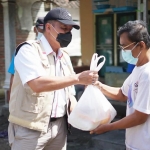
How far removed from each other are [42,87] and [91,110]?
44 cm

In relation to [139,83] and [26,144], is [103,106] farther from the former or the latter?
[26,144]

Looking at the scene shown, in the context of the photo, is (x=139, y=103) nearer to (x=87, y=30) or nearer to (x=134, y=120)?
(x=134, y=120)

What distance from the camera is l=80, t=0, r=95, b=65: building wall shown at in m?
7.84

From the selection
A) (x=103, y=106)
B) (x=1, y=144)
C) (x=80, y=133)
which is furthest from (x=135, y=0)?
(x=103, y=106)

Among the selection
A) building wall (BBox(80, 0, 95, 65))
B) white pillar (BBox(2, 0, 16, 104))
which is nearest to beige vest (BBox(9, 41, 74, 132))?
white pillar (BBox(2, 0, 16, 104))

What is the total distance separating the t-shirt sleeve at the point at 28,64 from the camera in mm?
2491

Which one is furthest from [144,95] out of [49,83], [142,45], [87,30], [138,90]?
[87,30]

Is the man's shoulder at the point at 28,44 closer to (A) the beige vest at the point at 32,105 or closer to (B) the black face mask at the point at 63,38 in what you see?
(A) the beige vest at the point at 32,105

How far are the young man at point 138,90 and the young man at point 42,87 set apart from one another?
0.34 metres

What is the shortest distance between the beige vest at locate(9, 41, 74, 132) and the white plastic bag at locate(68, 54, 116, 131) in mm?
220

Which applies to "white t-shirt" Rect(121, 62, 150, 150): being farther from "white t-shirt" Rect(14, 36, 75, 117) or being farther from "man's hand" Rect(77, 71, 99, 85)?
"white t-shirt" Rect(14, 36, 75, 117)

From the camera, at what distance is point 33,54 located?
2.58m

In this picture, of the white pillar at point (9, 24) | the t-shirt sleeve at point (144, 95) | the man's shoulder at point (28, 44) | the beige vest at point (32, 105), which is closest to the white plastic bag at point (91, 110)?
the beige vest at point (32, 105)

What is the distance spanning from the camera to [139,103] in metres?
2.44
